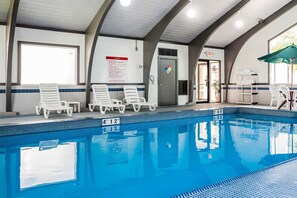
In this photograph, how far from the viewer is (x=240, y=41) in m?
11.9

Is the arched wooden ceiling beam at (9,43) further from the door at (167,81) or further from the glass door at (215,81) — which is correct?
the glass door at (215,81)

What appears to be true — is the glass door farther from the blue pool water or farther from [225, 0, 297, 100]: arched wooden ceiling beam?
the blue pool water

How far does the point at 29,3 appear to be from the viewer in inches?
275

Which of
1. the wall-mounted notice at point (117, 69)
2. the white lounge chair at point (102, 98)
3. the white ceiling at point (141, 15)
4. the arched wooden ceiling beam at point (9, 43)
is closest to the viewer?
the arched wooden ceiling beam at point (9, 43)

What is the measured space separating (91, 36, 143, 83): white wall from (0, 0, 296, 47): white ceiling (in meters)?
0.29

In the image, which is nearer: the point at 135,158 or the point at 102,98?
the point at 135,158

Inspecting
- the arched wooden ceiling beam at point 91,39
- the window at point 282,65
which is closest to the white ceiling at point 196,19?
the arched wooden ceiling beam at point 91,39

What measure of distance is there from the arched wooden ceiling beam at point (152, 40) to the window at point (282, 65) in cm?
484

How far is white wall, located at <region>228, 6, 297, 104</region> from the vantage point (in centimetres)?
1038

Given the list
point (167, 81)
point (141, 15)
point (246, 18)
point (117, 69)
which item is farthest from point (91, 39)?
point (246, 18)

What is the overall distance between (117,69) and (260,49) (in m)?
6.19

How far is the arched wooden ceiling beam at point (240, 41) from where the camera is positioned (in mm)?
10269

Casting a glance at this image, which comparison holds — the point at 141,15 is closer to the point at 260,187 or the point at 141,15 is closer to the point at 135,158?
the point at 135,158

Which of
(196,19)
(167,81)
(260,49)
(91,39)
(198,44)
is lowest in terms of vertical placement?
(167,81)
